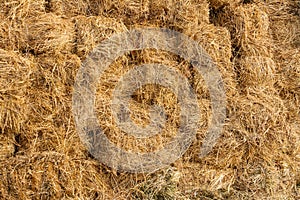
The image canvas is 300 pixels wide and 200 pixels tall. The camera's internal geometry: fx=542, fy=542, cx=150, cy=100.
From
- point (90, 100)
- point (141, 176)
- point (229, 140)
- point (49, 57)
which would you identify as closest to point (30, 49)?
point (49, 57)

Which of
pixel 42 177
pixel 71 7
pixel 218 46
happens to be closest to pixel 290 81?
pixel 218 46

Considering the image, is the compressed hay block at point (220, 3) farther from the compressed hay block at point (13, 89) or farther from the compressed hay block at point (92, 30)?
the compressed hay block at point (13, 89)

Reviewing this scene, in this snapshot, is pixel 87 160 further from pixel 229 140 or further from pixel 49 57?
pixel 229 140

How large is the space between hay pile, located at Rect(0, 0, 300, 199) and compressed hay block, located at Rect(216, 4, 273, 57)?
0.01 m

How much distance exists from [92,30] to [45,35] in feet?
1.37

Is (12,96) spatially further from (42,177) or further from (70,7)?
(70,7)

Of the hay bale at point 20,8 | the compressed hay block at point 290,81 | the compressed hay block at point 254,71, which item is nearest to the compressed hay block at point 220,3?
the compressed hay block at point 254,71

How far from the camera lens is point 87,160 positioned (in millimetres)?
4547

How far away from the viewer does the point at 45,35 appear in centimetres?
454

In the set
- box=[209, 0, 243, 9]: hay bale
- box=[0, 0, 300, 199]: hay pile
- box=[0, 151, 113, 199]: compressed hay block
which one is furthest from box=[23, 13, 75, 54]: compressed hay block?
box=[209, 0, 243, 9]: hay bale

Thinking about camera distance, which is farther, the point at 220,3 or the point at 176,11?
the point at 220,3

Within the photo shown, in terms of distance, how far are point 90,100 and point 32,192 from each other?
89 centimetres

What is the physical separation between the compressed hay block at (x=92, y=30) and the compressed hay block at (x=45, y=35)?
0.38ft

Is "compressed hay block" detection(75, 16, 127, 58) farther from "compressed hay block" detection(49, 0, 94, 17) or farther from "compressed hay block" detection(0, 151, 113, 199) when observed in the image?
"compressed hay block" detection(0, 151, 113, 199)
